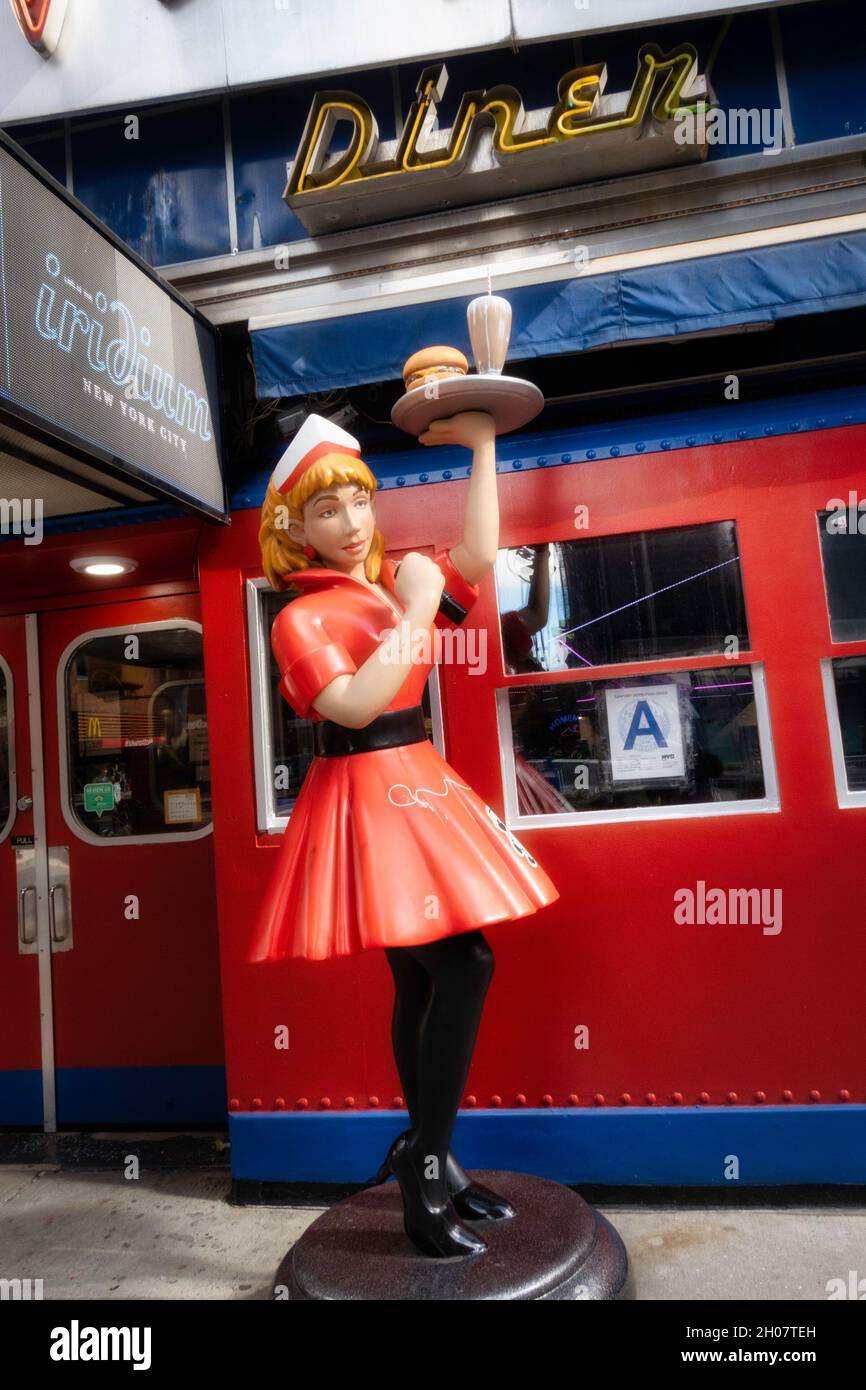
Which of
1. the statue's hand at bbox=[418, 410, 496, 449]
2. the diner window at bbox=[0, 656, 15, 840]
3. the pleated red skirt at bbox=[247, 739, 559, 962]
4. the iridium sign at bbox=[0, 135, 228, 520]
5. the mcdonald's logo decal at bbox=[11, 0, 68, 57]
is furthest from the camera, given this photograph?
the diner window at bbox=[0, 656, 15, 840]

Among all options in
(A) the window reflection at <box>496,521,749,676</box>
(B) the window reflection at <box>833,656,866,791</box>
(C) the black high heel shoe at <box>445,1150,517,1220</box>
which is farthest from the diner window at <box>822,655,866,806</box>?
(C) the black high heel shoe at <box>445,1150,517,1220</box>

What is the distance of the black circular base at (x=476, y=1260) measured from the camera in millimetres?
2211

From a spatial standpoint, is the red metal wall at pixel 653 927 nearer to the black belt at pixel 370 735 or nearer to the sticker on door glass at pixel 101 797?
the black belt at pixel 370 735

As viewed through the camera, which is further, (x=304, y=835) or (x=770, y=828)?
(x=770, y=828)

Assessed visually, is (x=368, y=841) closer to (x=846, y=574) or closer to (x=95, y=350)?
(x=95, y=350)

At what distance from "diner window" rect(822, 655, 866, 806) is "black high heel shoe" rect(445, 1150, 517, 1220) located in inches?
70.5

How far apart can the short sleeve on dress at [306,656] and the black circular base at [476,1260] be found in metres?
1.47

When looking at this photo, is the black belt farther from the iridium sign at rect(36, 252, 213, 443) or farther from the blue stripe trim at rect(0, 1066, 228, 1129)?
the blue stripe trim at rect(0, 1066, 228, 1129)

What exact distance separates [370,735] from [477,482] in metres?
0.81

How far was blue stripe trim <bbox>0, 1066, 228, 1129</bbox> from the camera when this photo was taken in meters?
4.12

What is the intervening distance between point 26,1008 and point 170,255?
3569mm

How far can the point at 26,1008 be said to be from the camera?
14.2 ft
